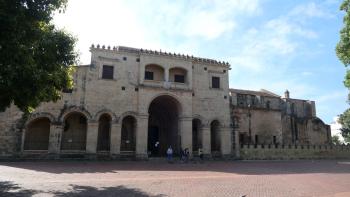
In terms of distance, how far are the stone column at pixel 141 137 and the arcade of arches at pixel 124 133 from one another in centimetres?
11

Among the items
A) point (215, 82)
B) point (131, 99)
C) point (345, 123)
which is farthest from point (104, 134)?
point (345, 123)

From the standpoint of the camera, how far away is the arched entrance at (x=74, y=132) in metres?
27.1

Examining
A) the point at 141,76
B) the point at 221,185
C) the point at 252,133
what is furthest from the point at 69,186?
the point at 252,133

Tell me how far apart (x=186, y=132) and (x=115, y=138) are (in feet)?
23.2

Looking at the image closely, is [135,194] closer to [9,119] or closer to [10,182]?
[10,182]

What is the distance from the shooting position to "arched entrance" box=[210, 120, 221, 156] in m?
31.2

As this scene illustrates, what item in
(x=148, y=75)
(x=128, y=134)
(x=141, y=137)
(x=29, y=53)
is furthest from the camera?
(x=148, y=75)

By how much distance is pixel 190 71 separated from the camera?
30.6 metres

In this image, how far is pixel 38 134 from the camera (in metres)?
26.7

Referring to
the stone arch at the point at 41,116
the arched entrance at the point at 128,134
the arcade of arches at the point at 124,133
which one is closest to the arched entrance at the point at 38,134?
the arcade of arches at the point at 124,133

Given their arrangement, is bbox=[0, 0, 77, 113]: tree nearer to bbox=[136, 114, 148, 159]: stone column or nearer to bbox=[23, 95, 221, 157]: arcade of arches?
bbox=[23, 95, 221, 157]: arcade of arches

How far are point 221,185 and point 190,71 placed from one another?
18547 mm

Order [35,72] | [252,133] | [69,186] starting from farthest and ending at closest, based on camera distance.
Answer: [252,133] → [69,186] → [35,72]

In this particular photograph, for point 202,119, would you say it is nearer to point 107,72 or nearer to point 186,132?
point 186,132
